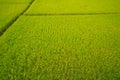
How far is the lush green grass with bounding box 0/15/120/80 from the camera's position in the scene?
117 centimetres

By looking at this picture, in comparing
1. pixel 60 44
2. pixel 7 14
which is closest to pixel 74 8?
pixel 7 14

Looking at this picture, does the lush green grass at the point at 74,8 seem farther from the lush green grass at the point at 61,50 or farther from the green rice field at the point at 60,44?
the lush green grass at the point at 61,50

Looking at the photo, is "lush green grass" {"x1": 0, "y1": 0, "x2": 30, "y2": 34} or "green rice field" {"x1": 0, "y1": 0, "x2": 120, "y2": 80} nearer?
"green rice field" {"x1": 0, "y1": 0, "x2": 120, "y2": 80}

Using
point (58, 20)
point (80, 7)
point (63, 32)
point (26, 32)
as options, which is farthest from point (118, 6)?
point (26, 32)

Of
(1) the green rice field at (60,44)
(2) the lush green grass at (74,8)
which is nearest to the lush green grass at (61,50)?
(1) the green rice field at (60,44)

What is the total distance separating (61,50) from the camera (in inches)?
57.5

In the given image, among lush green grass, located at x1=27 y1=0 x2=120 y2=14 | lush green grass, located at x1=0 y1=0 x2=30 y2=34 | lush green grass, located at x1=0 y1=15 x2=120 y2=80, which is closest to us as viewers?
lush green grass, located at x1=0 y1=15 x2=120 y2=80

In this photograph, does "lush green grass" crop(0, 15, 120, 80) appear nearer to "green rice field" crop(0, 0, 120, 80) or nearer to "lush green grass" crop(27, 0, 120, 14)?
"green rice field" crop(0, 0, 120, 80)

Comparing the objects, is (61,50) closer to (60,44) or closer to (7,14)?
(60,44)

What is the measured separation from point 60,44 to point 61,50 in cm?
10

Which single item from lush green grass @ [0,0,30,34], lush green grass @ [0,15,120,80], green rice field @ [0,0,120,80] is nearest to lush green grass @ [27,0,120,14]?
green rice field @ [0,0,120,80]

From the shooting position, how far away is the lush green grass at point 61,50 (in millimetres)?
1168

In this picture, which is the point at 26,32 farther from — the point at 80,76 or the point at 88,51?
the point at 80,76

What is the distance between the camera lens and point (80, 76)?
1.13 meters
